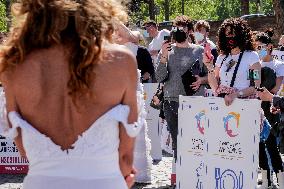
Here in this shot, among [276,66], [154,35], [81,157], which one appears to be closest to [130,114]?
[81,157]

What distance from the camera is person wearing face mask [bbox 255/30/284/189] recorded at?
6934mm

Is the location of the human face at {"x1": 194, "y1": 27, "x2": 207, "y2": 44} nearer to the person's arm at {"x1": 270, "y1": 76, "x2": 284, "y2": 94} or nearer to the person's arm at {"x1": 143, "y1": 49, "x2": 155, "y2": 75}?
the person's arm at {"x1": 270, "y1": 76, "x2": 284, "y2": 94}

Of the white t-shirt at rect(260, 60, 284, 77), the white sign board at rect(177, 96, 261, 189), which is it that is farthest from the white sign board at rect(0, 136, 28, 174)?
the white t-shirt at rect(260, 60, 284, 77)

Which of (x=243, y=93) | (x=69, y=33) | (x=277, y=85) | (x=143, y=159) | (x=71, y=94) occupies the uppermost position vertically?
(x=69, y=33)

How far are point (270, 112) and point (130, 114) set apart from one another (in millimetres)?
5734

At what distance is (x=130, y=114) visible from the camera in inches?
102

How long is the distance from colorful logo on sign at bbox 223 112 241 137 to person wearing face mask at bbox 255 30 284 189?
35 cm

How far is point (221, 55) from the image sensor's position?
667cm

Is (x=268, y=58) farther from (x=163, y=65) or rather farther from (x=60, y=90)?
(x=60, y=90)

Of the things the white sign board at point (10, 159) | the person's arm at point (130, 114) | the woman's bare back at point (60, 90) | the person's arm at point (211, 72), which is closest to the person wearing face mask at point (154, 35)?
the white sign board at point (10, 159)

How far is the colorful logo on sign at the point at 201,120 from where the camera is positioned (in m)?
6.46

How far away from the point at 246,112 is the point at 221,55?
79 cm

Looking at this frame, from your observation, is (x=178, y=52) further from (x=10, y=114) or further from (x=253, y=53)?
(x=10, y=114)

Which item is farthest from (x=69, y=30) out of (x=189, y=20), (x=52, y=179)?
(x=189, y=20)
